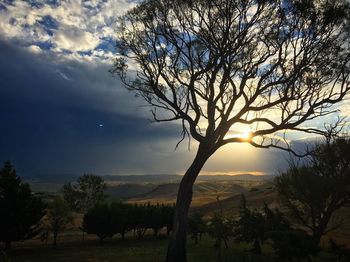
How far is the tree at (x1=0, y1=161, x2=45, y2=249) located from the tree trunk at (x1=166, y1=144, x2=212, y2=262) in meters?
39.1

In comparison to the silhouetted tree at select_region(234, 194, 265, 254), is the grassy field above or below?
below

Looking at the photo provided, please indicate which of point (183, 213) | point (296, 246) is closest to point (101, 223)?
point (183, 213)

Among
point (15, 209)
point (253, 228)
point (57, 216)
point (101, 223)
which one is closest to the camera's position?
point (253, 228)

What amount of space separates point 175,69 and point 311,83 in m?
8.12

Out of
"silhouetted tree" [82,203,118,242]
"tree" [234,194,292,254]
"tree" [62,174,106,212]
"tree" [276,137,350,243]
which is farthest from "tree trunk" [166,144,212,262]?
"tree" [62,174,106,212]

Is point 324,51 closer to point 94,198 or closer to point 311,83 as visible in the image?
point 311,83

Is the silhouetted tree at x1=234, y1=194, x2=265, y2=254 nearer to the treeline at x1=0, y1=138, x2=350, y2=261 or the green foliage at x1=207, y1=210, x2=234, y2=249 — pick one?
the treeline at x1=0, y1=138, x2=350, y2=261

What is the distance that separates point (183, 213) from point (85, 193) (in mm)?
91135

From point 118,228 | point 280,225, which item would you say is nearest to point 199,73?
point 280,225

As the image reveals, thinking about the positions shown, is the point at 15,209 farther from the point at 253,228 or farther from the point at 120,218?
the point at 253,228

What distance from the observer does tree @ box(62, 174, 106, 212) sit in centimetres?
10519

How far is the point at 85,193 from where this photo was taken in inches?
4237

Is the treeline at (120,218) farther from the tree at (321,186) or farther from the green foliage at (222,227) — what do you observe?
the tree at (321,186)

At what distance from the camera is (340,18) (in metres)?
21.2
